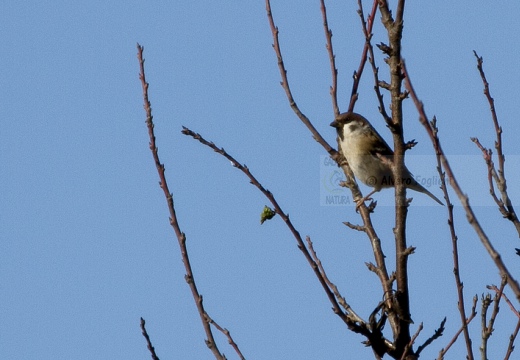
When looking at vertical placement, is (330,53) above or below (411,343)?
above

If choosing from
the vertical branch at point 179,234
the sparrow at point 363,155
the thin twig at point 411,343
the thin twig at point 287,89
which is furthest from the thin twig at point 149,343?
the sparrow at point 363,155

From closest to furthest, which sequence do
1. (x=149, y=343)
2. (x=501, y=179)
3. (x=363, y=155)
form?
1. (x=149, y=343)
2. (x=501, y=179)
3. (x=363, y=155)

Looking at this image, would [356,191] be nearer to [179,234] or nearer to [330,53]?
[330,53]

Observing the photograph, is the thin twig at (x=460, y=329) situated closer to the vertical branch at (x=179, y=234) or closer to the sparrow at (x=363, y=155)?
the vertical branch at (x=179, y=234)

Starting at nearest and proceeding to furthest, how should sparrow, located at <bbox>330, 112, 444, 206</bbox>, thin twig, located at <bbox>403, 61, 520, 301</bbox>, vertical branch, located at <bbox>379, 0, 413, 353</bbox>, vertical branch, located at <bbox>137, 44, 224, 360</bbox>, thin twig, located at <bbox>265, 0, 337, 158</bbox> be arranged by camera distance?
thin twig, located at <bbox>403, 61, 520, 301</bbox> → vertical branch, located at <bbox>137, 44, 224, 360</bbox> → vertical branch, located at <bbox>379, 0, 413, 353</bbox> → thin twig, located at <bbox>265, 0, 337, 158</bbox> → sparrow, located at <bbox>330, 112, 444, 206</bbox>

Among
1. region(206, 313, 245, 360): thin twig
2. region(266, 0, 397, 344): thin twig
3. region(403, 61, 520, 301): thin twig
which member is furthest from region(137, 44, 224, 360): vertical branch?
region(403, 61, 520, 301): thin twig

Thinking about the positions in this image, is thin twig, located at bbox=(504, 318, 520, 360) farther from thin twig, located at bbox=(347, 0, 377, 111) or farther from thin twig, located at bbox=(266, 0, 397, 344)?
thin twig, located at bbox=(347, 0, 377, 111)

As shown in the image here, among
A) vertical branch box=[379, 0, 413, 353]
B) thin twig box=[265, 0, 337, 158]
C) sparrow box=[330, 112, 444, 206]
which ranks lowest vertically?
vertical branch box=[379, 0, 413, 353]

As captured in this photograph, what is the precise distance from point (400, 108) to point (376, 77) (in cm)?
18

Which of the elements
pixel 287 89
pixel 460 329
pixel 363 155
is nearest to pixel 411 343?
pixel 460 329

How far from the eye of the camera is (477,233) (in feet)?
5.13

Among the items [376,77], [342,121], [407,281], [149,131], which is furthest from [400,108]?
[342,121]

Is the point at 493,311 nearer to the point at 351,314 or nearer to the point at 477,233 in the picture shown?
the point at 351,314

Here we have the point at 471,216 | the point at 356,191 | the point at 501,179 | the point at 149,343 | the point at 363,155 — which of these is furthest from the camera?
the point at 363,155
